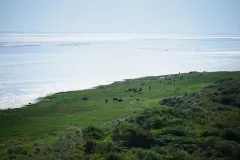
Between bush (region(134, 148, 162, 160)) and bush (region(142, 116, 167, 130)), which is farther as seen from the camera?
bush (region(142, 116, 167, 130))

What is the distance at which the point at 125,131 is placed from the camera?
81.1 feet

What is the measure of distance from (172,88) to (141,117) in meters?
39.6

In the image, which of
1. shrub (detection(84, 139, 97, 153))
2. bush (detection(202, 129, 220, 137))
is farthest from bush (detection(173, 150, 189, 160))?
shrub (detection(84, 139, 97, 153))

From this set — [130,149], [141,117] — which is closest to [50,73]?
[141,117]

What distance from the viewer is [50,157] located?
22.4m

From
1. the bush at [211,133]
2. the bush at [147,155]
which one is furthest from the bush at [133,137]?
the bush at [211,133]

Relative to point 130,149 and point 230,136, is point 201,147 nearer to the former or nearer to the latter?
point 230,136

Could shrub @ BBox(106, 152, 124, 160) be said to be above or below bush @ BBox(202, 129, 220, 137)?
below

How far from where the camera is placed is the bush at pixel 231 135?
22.5 metres

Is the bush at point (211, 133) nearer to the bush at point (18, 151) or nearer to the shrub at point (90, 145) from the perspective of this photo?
the shrub at point (90, 145)

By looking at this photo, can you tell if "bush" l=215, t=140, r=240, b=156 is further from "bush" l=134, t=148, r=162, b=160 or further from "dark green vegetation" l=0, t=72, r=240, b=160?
"bush" l=134, t=148, r=162, b=160

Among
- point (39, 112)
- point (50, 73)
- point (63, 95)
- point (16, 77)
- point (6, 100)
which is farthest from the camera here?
point (50, 73)

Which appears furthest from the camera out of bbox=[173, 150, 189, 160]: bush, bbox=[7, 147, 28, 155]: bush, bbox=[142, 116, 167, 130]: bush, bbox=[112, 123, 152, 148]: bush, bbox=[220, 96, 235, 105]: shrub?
bbox=[220, 96, 235, 105]: shrub

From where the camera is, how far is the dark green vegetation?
2133 centimetres
